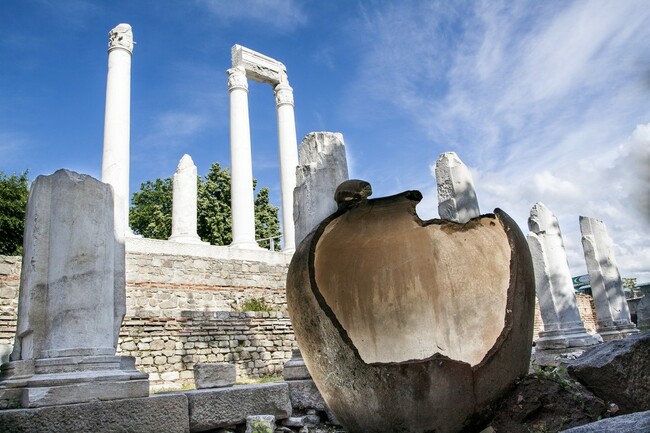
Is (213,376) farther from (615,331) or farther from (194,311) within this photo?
(615,331)

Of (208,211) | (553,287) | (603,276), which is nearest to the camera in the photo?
(553,287)

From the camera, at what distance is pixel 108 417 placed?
360cm

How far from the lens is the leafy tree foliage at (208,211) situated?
28.3 metres

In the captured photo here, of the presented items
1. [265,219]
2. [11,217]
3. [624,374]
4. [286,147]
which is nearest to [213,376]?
[624,374]

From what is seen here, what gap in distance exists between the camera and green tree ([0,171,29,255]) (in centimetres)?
2219

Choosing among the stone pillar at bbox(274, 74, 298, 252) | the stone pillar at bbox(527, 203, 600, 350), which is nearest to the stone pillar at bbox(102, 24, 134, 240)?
the stone pillar at bbox(274, 74, 298, 252)

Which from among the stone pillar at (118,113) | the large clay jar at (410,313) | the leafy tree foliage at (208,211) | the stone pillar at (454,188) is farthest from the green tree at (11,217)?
the large clay jar at (410,313)

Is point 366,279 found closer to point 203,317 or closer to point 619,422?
point 619,422

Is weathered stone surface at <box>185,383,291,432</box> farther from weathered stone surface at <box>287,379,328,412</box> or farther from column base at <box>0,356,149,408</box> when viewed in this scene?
column base at <box>0,356,149,408</box>

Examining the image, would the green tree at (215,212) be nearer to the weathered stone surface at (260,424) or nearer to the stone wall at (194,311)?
the stone wall at (194,311)

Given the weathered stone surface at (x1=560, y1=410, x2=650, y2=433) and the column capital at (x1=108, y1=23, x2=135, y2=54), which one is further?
the column capital at (x1=108, y1=23, x2=135, y2=54)

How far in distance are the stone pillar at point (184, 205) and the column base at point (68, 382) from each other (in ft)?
32.7

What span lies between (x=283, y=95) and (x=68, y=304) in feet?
53.6

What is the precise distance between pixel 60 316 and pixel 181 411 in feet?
4.18
